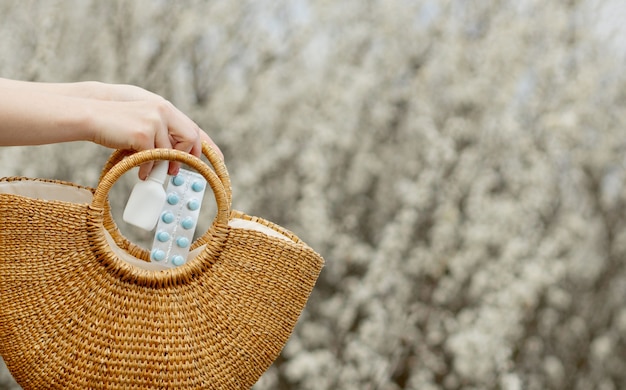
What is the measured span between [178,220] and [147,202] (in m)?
0.05

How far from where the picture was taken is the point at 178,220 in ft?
3.13

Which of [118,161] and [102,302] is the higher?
[118,161]

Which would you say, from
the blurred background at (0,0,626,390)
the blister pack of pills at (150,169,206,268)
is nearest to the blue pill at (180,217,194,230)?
the blister pack of pills at (150,169,206,268)

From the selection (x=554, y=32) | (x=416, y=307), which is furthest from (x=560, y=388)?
(x=554, y=32)

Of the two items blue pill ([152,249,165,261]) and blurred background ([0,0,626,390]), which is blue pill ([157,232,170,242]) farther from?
blurred background ([0,0,626,390])

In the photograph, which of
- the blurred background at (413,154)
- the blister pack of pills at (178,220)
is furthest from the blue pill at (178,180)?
the blurred background at (413,154)

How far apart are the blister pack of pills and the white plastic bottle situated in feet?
0.03

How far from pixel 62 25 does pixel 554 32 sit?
2.69 meters

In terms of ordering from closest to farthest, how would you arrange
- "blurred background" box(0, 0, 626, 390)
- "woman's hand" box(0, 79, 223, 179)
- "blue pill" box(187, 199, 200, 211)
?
"woman's hand" box(0, 79, 223, 179)
"blue pill" box(187, 199, 200, 211)
"blurred background" box(0, 0, 626, 390)

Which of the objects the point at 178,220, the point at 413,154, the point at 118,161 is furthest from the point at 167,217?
the point at 413,154

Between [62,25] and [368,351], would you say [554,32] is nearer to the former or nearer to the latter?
[368,351]

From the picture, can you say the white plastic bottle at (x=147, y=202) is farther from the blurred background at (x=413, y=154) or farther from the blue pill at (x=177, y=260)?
the blurred background at (x=413, y=154)

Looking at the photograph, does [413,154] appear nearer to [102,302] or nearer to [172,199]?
[172,199]

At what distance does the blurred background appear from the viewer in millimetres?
3734
